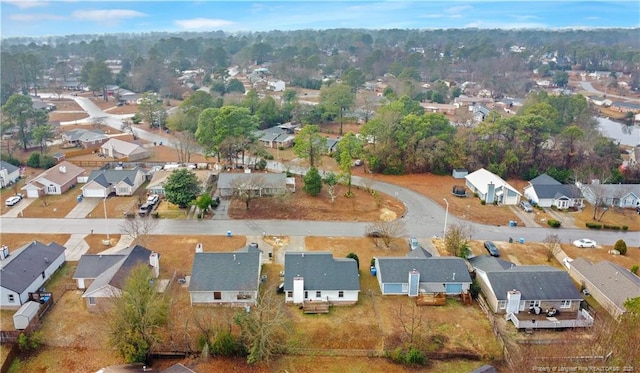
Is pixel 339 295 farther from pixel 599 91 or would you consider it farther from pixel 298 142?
pixel 599 91

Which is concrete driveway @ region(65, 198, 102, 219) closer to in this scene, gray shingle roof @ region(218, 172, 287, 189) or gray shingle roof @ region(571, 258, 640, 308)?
gray shingle roof @ region(218, 172, 287, 189)

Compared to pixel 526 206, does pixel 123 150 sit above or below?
above

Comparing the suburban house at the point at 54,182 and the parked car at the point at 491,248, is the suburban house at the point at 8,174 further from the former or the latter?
the parked car at the point at 491,248

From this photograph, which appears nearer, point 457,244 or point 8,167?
point 457,244

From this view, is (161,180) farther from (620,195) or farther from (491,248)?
(620,195)

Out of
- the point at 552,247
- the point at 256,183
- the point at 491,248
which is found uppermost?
the point at 256,183

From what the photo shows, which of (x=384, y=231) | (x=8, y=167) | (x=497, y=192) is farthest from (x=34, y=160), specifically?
(x=497, y=192)

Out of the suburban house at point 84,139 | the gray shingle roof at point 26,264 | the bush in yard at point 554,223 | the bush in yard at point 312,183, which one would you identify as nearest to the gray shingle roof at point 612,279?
the bush in yard at point 554,223

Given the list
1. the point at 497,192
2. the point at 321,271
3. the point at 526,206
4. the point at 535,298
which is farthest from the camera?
the point at 497,192
